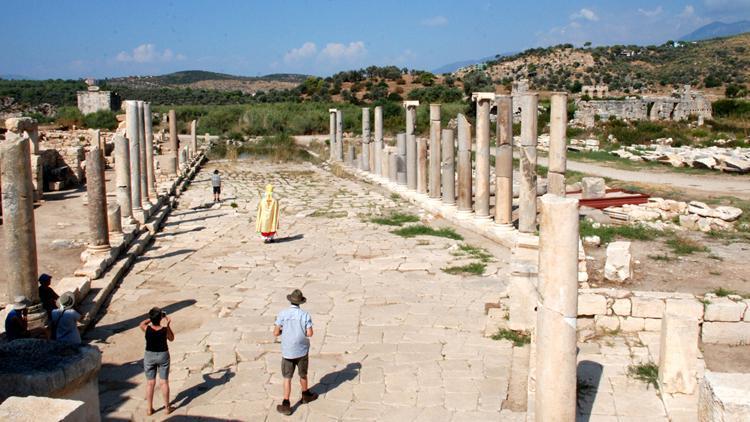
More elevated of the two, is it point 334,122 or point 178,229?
point 334,122

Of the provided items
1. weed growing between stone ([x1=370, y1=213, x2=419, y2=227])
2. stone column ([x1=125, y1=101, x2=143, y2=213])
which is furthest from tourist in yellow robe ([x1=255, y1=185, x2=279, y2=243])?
stone column ([x1=125, y1=101, x2=143, y2=213])

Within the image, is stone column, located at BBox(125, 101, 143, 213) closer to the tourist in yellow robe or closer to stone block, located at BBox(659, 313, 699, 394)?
the tourist in yellow robe

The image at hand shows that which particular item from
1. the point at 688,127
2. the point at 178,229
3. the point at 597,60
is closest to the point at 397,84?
the point at 597,60

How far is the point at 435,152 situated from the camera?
59.2 feet

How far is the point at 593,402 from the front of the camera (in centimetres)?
627

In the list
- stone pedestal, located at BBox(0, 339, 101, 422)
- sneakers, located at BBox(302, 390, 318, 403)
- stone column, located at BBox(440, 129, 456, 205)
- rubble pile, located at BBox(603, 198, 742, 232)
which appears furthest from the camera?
stone column, located at BBox(440, 129, 456, 205)

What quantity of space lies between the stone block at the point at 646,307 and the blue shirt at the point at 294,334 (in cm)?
374

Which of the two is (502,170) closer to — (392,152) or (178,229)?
(178,229)

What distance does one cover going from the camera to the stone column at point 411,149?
20.4 metres

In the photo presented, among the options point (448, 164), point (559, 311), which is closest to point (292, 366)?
point (559, 311)

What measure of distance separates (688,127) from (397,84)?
3982 centimetres

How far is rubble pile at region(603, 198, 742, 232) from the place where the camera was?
1488cm

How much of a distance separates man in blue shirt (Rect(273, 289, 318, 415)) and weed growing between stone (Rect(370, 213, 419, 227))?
9321 millimetres

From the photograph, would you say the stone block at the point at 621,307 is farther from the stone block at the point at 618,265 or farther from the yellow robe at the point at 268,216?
the yellow robe at the point at 268,216
